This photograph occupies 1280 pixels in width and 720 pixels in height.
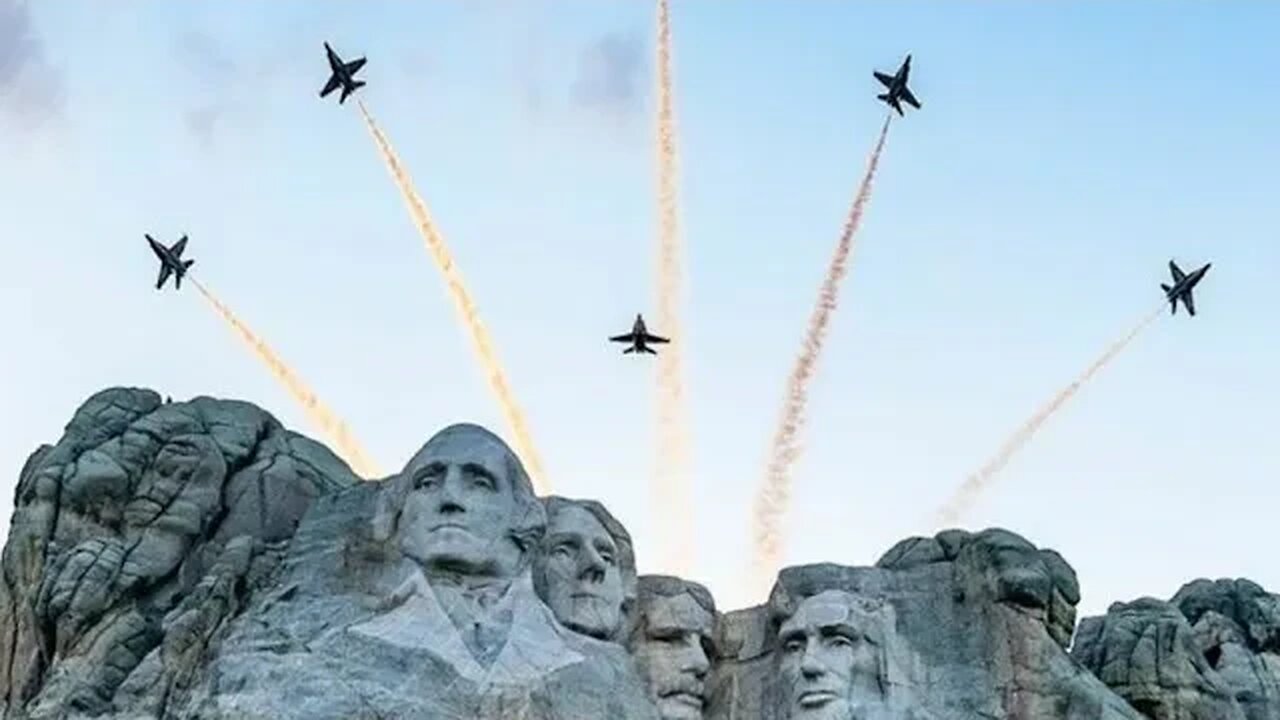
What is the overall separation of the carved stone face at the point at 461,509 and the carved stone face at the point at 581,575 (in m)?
1.02

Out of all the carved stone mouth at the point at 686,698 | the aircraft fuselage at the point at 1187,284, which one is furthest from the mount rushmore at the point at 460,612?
the aircraft fuselage at the point at 1187,284

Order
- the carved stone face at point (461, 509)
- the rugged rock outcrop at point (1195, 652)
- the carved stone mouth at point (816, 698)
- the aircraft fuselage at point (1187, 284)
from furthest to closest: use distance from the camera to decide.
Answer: the aircraft fuselage at point (1187, 284) → the rugged rock outcrop at point (1195, 652) → the carved stone mouth at point (816, 698) → the carved stone face at point (461, 509)

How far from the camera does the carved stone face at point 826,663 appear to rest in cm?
2964

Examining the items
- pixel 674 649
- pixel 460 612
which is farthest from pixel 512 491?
pixel 674 649

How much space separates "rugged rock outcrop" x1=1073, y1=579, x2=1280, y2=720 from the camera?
31.1 m

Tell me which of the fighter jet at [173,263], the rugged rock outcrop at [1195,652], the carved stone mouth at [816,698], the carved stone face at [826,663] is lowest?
the carved stone mouth at [816,698]

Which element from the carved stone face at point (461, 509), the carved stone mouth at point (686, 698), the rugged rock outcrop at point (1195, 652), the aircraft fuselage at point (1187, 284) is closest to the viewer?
the carved stone face at point (461, 509)

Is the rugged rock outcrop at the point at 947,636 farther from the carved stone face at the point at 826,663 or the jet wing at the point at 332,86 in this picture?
the jet wing at the point at 332,86

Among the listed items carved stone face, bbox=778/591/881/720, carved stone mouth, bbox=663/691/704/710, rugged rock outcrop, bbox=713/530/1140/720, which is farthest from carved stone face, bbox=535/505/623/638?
carved stone face, bbox=778/591/881/720

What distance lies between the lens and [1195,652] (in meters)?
31.7

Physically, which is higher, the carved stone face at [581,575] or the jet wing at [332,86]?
the jet wing at [332,86]

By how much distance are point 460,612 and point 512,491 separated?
209cm

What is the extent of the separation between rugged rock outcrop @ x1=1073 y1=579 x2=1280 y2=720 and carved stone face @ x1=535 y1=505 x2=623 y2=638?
7.00 metres

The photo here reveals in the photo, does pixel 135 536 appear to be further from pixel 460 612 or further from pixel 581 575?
pixel 581 575
